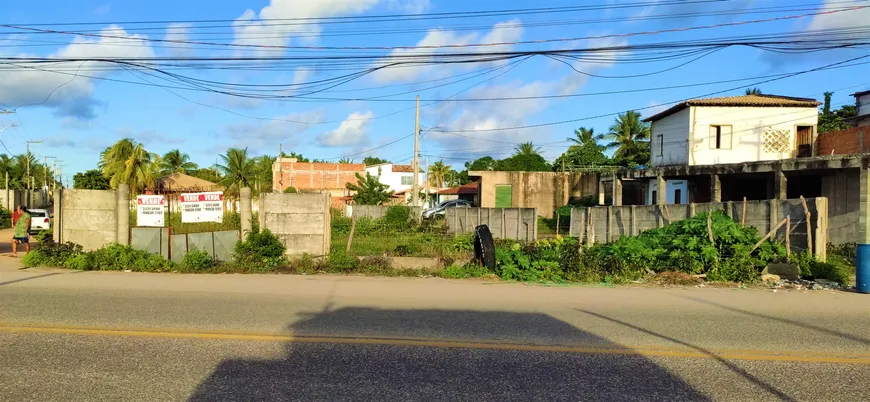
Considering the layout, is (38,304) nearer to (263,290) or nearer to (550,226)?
(263,290)

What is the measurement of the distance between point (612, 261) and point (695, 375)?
7.96 m

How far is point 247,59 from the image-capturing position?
52.5ft

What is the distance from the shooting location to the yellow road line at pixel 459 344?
20.3 ft

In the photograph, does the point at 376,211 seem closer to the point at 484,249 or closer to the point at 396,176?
the point at 484,249

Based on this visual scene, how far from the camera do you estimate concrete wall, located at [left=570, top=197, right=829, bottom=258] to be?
13977mm

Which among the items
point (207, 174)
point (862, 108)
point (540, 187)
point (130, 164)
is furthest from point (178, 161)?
point (862, 108)

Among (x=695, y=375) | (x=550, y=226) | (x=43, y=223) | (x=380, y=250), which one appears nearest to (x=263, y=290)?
(x=380, y=250)

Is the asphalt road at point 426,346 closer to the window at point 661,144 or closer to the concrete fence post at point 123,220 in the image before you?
the concrete fence post at point 123,220

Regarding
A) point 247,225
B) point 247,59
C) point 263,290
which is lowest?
point 263,290

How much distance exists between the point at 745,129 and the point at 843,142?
4.14 meters

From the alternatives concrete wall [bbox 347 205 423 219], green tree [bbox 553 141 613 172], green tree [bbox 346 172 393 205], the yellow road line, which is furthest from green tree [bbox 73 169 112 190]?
the yellow road line

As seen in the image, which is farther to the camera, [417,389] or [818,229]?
[818,229]

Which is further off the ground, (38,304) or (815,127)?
(815,127)

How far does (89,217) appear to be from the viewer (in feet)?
50.6
